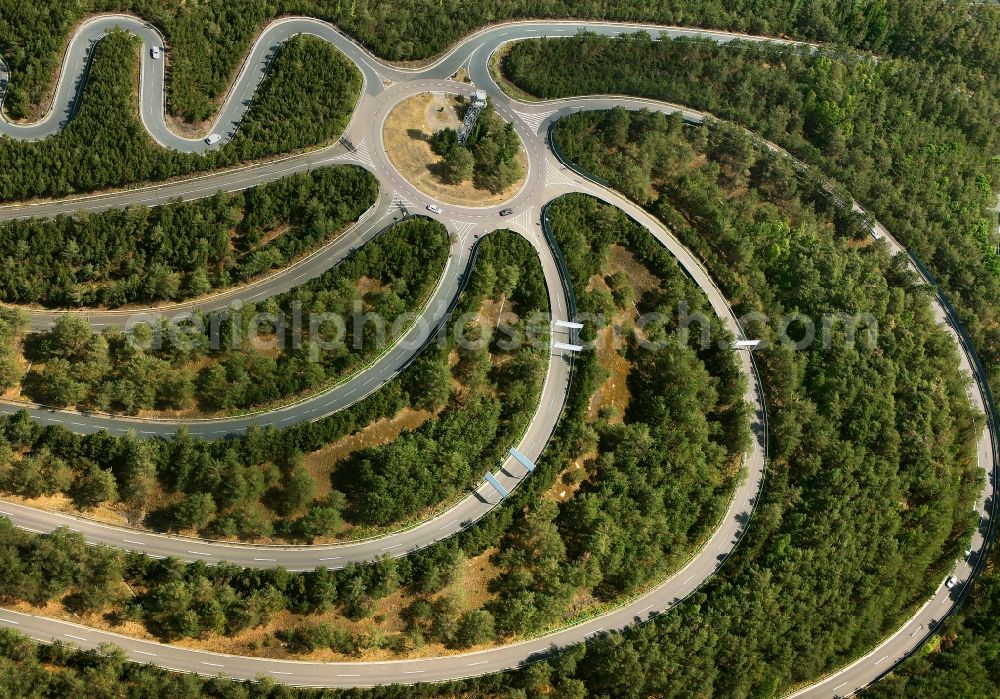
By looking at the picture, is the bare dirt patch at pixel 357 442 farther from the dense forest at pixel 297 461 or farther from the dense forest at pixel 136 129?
the dense forest at pixel 136 129

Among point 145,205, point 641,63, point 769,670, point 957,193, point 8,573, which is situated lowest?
point 769,670

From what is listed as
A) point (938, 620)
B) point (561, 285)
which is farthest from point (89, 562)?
point (938, 620)

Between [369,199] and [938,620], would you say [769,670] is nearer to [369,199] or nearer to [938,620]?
[938,620]

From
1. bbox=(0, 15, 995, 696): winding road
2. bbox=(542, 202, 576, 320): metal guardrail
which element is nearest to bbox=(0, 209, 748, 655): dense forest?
bbox=(542, 202, 576, 320): metal guardrail

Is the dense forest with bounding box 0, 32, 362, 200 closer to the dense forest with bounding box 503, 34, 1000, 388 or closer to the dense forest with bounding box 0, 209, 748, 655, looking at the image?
the dense forest with bounding box 503, 34, 1000, 388

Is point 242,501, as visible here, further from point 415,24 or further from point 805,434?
point 415,24

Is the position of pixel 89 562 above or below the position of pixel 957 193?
below

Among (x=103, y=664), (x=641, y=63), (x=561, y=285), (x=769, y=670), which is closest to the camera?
(x=103, y=664)
